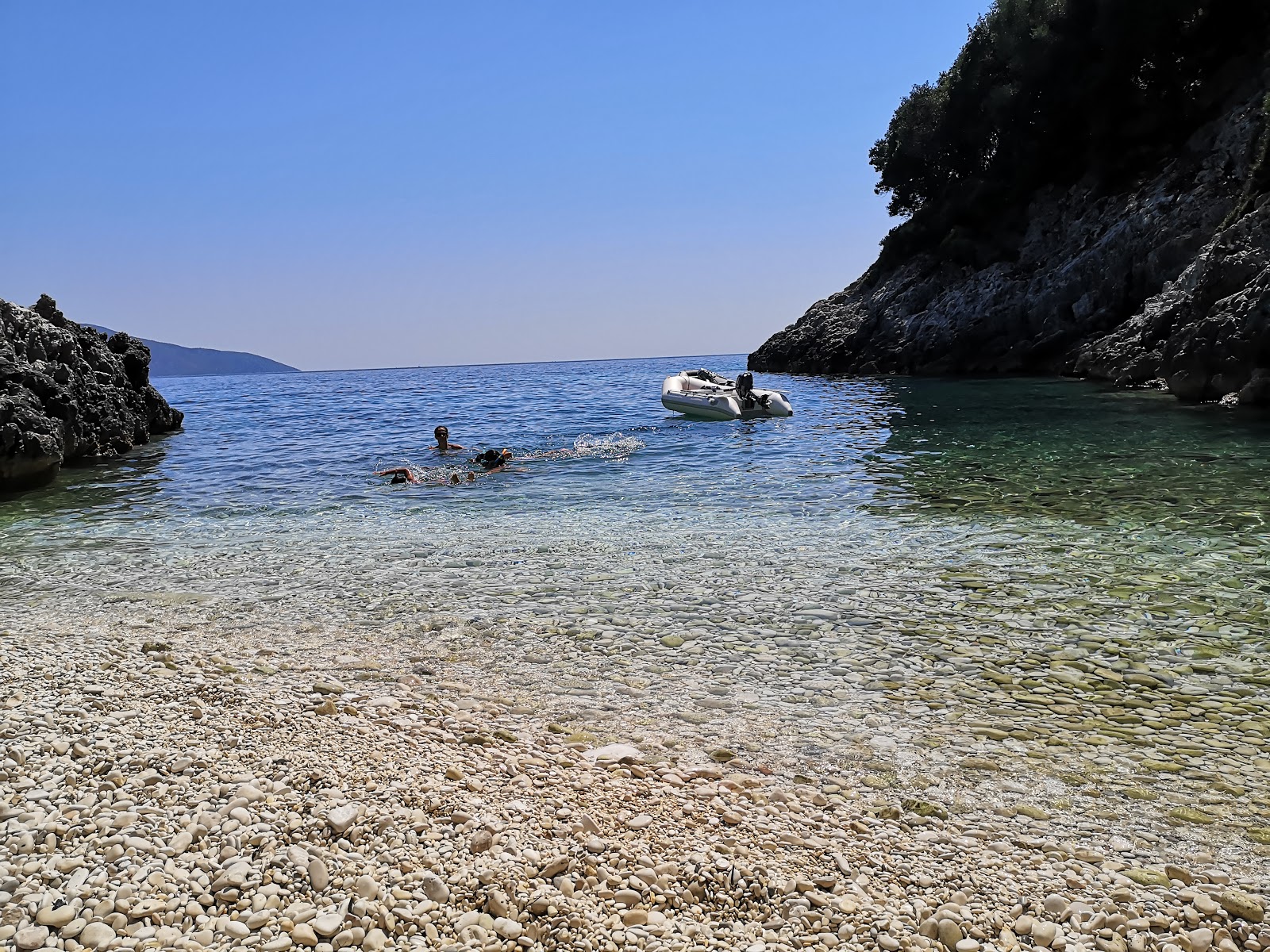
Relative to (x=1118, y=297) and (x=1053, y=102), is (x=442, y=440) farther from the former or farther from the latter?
(x=1053, y=102)

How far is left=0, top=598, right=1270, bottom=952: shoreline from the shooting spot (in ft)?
10.6

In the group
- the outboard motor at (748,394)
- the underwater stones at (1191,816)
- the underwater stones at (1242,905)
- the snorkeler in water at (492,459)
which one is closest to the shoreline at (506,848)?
the underwater stones at (1242,905)

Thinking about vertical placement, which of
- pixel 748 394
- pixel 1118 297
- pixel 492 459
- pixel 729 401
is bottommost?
pixel 492 459

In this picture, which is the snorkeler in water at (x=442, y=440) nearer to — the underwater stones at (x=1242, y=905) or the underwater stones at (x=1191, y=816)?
the underwater stones at (x=1191, y=816)

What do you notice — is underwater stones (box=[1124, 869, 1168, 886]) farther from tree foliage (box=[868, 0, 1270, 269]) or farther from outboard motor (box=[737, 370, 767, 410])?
tree foliage (box=[868, 0, 1270, 269])

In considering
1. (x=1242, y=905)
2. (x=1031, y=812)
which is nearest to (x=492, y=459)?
(x=1031, y=812)

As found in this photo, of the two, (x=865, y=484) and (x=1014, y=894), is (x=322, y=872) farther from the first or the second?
(x=865, y=484)

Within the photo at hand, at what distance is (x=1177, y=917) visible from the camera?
11.1 ft

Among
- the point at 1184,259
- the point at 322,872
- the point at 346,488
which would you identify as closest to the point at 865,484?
the point at 346,488

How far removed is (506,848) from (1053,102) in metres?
55.1

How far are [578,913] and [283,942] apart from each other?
3.75 ft

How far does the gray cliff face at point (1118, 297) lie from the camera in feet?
76.6

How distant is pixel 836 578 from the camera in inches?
347

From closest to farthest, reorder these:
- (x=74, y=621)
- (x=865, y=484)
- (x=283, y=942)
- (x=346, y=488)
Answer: (x=283, y=942) → (x=74, y=621) → (x=865, y=484) → (x=346, y=488)
